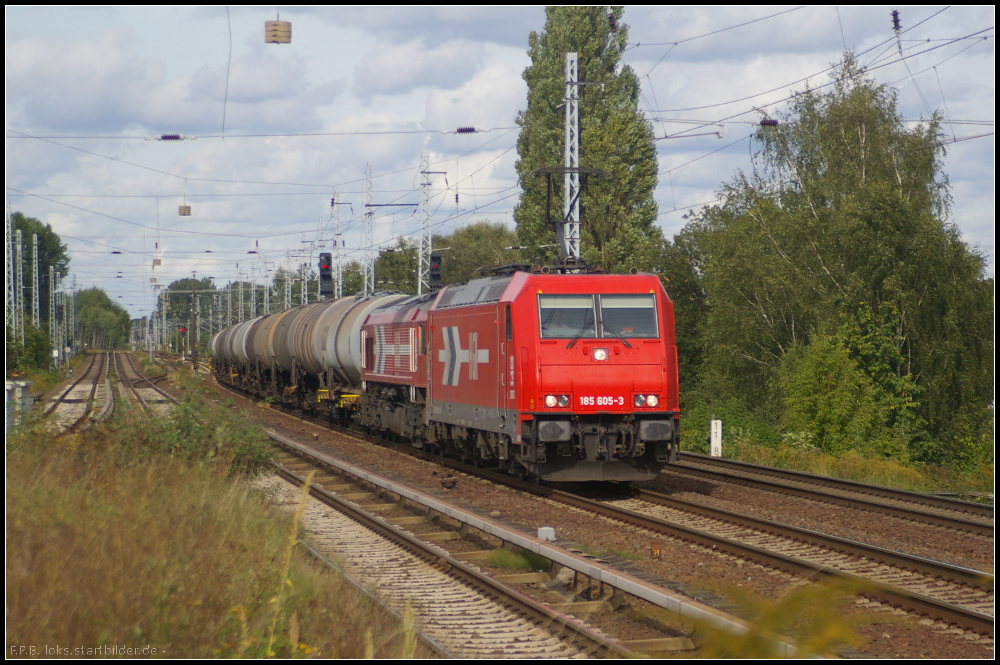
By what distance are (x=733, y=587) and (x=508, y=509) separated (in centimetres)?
1021

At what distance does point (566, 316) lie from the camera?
1412 cm

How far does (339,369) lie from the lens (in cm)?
2738

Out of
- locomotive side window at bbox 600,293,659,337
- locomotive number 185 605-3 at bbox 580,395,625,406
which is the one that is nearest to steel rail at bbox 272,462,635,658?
locomotive number 185 605-3 at bbox 580,395,625,406

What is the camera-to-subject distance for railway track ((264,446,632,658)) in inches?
280

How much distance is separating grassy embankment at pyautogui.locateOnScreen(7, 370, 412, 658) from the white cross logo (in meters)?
6.12

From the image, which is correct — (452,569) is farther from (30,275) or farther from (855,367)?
(30,275)

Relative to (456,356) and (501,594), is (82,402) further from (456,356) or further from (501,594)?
(501,594)

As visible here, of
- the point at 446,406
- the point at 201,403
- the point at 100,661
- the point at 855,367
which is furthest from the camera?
the point at 855,367

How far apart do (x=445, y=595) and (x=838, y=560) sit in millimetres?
4162

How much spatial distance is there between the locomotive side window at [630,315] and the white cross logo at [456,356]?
2061 mm

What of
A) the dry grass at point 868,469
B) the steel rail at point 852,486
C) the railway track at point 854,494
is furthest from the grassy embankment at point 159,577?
the dry grass at point 868,469

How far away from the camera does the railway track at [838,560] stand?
25.5ft

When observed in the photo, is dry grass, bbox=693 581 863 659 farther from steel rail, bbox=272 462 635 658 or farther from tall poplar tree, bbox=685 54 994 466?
tall poplar tree, bbox=685 54 994 466

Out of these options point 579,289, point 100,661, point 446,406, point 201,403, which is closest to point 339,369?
point 446,406
